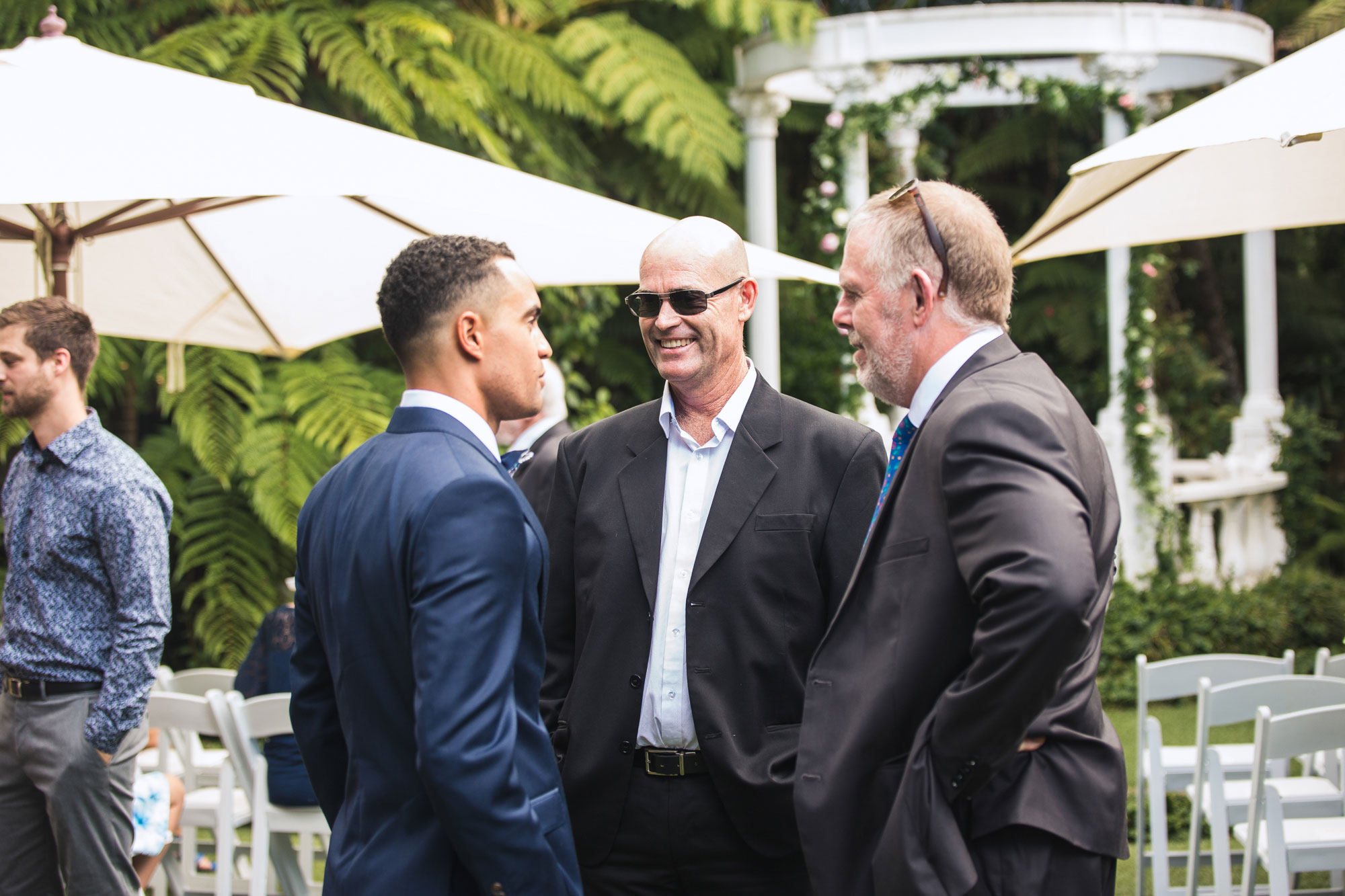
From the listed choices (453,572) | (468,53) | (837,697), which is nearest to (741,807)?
(837,697)

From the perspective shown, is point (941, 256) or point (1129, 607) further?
point (1129, 607)

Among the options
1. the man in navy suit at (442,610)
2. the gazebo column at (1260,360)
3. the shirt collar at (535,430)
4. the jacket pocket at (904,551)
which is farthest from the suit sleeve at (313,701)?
the gazebo column at (1260,360)

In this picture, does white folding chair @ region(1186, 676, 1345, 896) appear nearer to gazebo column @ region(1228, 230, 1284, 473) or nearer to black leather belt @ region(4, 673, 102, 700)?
black leather belt @ region(4, 673, 102, 700)

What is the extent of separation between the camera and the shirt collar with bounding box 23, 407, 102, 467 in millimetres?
3242

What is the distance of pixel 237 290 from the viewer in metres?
4.72

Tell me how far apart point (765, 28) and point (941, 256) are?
6.62 metres

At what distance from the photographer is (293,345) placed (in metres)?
4.98

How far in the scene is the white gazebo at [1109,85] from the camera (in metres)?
7.81

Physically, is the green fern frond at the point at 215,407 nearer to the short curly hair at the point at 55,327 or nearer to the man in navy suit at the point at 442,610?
the short curly hair at the point at 55,327

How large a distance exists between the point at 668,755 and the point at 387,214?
7.59 ft

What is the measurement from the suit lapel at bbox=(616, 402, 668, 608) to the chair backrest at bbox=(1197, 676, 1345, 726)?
6.72ft

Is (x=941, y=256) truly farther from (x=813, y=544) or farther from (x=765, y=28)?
(x=765, y=28)

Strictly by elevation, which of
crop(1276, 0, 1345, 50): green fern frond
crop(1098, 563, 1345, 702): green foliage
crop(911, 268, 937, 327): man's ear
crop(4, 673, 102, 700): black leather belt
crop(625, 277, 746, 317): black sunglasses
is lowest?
crop(1098, 563, 1345, 702): green foliage

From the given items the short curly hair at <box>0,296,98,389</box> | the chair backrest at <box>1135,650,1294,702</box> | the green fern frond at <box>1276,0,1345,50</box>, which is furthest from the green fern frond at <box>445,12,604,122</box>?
the green fern frond at <box>1276,0,1345,50</box>
